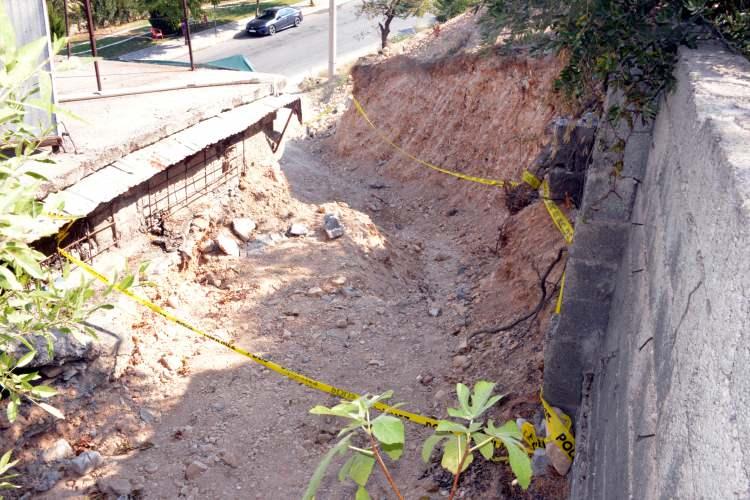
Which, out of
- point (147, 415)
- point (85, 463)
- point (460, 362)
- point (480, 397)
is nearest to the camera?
point (480, 397)

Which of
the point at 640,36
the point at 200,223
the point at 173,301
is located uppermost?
the point at 640,36

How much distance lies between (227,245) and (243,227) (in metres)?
0.50

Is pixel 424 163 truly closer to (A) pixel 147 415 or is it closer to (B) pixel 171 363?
(B) pixel 171 363

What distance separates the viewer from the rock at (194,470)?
19.0 ft

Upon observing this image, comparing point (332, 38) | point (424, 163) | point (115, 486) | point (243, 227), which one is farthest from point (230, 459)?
point (332, 38)

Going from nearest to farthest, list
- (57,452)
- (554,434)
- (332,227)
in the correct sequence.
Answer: (554,434) → (57,452) → (332,227)

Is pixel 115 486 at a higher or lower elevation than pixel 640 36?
lower

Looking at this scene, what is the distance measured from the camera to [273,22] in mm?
27906

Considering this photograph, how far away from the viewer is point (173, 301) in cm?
768

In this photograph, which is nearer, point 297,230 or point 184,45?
point 297,230

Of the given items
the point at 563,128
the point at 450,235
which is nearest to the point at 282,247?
the point at 450,235


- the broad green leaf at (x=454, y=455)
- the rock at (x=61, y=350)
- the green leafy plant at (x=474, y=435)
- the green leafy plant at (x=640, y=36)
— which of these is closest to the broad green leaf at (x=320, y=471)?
the green leafy plant at (x=474, y=435)

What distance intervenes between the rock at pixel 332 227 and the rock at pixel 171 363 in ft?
9.42

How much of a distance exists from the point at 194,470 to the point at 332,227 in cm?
417
